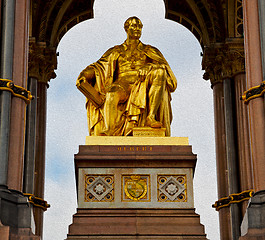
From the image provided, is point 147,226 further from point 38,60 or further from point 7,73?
point 38,60

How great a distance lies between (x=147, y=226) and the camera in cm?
1591

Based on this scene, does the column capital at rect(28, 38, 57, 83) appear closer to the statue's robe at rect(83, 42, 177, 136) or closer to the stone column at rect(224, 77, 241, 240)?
the statue's robe at rect(83, 42, 177, 136)

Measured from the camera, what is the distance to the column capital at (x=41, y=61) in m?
21.8

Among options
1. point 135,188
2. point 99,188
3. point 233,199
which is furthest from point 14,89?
point 233,199

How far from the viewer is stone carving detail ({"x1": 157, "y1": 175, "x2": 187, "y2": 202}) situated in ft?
53.9

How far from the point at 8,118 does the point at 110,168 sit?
246 centimetres

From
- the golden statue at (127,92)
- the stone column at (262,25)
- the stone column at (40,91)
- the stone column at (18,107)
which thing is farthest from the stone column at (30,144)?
the stone column at (262,25)

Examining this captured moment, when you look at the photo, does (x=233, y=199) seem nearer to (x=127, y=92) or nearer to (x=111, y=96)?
(x=127, y=92)

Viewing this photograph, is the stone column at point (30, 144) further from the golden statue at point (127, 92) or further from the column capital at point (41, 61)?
the golden statue at point (127, 92)

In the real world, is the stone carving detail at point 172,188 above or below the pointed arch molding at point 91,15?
below

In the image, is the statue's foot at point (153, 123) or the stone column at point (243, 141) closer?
the statue's foot at point (153, 123)

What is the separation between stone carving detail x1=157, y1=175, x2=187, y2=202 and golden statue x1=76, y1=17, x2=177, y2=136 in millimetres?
1506

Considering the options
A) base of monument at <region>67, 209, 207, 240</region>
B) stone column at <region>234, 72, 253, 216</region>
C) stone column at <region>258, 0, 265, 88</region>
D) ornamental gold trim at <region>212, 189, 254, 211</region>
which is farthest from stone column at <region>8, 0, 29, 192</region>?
stone column at <region>234, 72, 253, 216</region>

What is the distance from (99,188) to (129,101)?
8.15 ft
